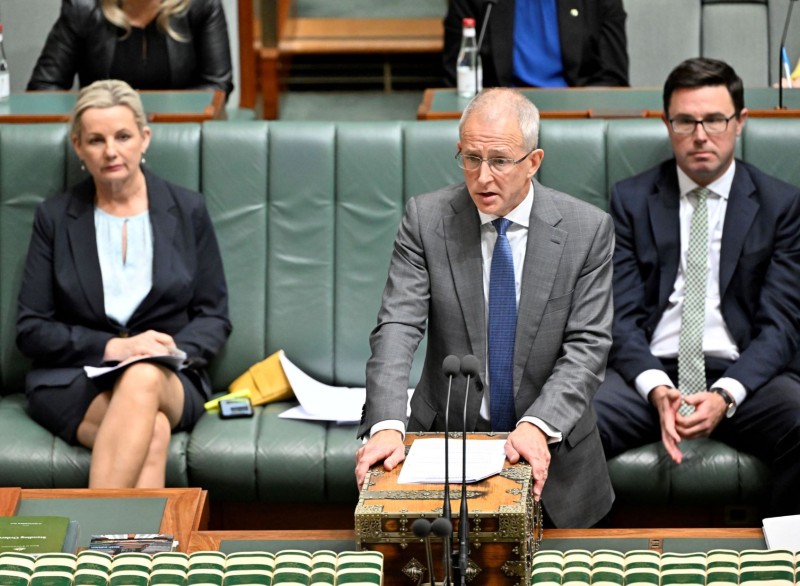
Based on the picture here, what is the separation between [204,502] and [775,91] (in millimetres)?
2374

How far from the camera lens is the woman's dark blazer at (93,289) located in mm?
3498

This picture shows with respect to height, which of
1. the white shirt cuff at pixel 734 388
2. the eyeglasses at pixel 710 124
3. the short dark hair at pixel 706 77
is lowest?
the white shirt cuff at pixel 734 388

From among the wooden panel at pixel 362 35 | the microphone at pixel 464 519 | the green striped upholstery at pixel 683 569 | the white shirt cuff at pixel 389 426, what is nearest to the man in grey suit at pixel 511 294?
the white shirt cuff at pixel 389 426

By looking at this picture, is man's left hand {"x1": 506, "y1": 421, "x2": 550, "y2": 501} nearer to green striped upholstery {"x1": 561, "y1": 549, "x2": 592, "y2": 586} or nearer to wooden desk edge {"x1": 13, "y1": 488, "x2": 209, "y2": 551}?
green striped upholstery {"x1": 561, "y1": 549, "x2": 592, "y2": 586}

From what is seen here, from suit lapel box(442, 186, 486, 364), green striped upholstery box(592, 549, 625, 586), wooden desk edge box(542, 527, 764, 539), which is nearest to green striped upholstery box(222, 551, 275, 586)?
green striped upholstery box(592, 549, 625, 586)

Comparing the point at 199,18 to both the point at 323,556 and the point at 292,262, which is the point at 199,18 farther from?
the point at 323,556

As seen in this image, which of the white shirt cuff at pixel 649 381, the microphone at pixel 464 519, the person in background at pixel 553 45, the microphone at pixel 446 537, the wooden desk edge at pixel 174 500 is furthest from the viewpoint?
the person in background at pixel 553 45

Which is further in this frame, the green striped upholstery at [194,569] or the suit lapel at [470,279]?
the suit lapel at [470,279]

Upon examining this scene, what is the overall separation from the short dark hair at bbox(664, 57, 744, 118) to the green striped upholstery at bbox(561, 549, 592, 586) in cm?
173

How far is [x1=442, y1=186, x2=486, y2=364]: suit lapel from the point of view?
2.62 metres

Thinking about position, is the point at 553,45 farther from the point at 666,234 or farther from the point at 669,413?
the point at 669,413

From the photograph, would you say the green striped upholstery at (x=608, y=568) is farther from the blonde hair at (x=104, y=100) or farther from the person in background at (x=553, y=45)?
the person in background at (x=553, y=45)

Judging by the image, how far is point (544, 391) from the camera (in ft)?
8.17

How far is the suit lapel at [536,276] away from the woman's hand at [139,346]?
1.17 m
